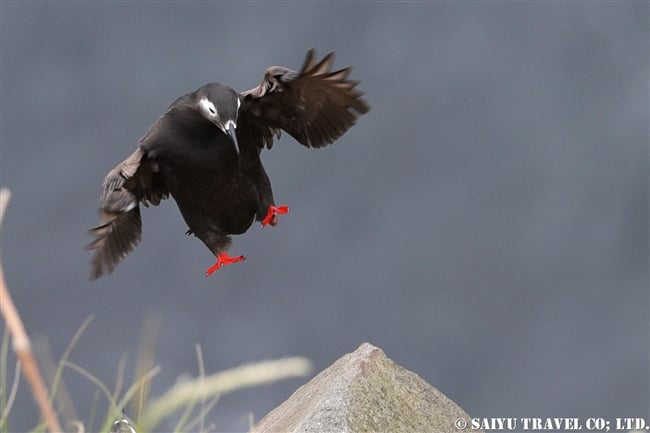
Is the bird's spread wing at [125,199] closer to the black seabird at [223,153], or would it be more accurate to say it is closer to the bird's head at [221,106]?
the black seabird at [223,153]

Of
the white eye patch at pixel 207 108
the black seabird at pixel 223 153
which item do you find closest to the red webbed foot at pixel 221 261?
the black seabird at pixel 223 153

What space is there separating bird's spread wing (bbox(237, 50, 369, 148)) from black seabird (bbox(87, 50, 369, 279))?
10 mm

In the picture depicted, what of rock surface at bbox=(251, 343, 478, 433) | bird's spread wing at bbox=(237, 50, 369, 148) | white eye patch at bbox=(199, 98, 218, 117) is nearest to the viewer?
rock surface at bbox=(251, 343, 478, 433)

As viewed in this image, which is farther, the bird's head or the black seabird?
the black seabird

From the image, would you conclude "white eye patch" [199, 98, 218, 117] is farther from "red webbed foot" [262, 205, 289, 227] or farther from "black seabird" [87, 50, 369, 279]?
"red webbed foot" [262, 205, 289, 227]

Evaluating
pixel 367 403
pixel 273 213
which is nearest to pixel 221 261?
pixel 273 213

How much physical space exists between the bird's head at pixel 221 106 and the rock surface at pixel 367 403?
8.38 ft

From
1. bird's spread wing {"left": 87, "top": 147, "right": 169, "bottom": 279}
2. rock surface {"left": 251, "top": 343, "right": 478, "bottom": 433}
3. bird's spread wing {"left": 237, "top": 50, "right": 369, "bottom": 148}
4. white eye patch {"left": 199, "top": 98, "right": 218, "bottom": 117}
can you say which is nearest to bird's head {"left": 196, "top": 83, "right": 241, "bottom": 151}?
white eye patch {"left": 199, "top": 98, "right": 218, "bottom": 117}

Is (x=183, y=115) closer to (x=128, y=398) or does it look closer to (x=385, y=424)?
(x=385, y=424)

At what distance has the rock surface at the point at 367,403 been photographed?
6.91 metres

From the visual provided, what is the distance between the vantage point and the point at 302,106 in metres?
9.75

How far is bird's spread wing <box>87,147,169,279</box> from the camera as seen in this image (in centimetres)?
886

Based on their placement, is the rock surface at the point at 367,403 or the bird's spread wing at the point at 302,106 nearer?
the rock surface at the point at 367,403

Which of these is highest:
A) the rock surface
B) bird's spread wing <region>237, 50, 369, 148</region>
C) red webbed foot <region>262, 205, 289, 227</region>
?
bird's spread wing <region>237, 50, 369, 148</region>
